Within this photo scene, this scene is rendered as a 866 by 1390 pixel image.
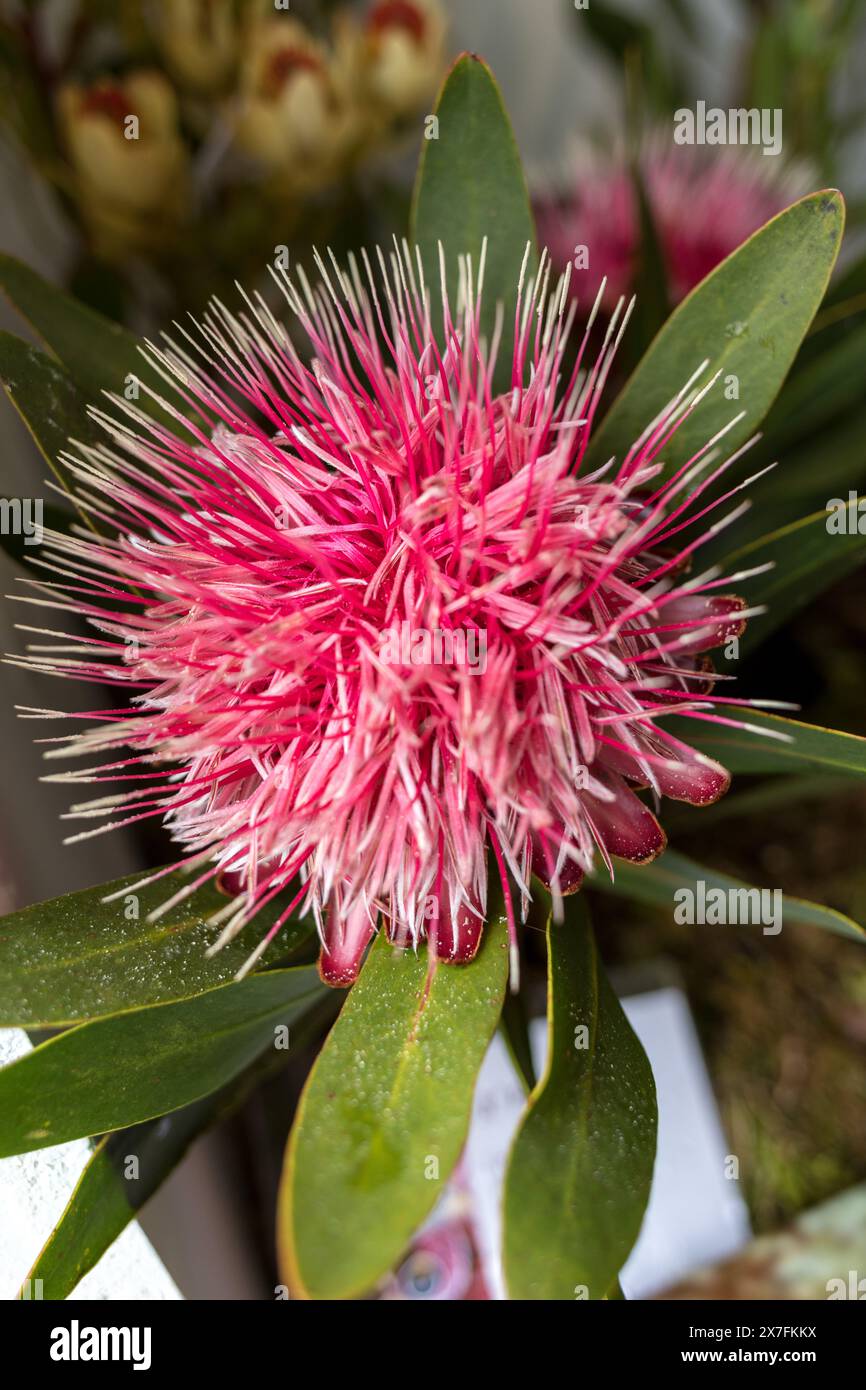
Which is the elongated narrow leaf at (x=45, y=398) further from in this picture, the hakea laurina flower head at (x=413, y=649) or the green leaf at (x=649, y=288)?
the green leaf at (x=649, y=288)

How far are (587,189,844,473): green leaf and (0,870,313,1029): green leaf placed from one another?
34 centimetres

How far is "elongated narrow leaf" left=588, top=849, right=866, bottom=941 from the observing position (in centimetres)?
46

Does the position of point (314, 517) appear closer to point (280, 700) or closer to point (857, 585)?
point (280, 700)

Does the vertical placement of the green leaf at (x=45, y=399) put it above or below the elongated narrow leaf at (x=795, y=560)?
above

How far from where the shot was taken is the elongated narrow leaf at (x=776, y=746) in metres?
0.42

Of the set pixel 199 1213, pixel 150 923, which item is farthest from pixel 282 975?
pixel 199 1213

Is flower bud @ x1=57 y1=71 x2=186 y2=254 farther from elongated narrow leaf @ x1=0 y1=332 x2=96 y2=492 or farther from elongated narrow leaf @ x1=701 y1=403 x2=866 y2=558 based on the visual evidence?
elongated narrow leaf @ x1=701 y1=403 x2=866 y2=558

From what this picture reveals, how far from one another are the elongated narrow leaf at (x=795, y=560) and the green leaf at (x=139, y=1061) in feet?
1.13

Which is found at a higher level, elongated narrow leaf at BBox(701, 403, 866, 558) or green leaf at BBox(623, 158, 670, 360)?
green leaf at BBox(623, 158, 670, 360)

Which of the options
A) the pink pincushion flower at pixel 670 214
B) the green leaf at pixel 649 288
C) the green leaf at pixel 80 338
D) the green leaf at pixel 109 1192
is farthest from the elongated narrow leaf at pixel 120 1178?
A: the pink pincushion flower at pixel 670 214

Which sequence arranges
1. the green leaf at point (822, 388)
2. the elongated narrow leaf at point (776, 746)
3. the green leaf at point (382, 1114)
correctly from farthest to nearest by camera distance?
the green leaf at point (822, 388), the elongated narrow leaf at point (776, 746), the green leaf at point (382, 1114)

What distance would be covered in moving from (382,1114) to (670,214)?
794mm

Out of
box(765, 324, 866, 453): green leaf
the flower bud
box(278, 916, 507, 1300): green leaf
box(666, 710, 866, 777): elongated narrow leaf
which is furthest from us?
the flower bud

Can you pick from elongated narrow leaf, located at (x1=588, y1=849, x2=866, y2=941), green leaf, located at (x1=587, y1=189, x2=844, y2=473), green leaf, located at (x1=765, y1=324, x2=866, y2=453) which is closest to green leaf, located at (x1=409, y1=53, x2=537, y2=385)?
green leaf, located at (x1=587, y1=189, x2=844, y2=473)
